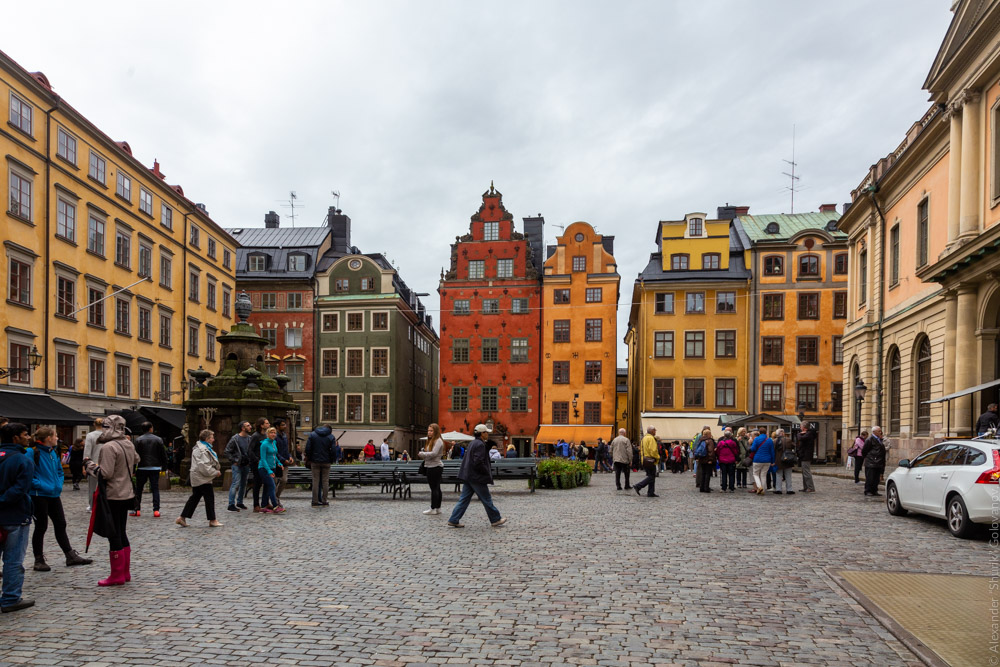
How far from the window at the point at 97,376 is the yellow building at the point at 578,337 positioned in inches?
983

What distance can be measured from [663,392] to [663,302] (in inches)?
216

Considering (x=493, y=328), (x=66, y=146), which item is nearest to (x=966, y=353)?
(x=493, y=328)

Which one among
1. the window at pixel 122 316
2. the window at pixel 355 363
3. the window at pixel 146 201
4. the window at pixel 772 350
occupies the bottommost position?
the window at pixel 355 363

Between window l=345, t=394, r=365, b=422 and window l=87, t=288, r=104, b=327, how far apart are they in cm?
2033

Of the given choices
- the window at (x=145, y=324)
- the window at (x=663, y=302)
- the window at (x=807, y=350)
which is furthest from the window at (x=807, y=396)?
the window at (x=145, y=324)

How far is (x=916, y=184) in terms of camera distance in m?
28.9

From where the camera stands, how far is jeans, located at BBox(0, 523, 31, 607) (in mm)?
7188

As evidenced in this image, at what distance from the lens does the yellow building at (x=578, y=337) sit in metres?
50.7

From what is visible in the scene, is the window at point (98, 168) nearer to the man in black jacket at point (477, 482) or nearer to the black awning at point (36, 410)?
the black awning at point (36, 410)

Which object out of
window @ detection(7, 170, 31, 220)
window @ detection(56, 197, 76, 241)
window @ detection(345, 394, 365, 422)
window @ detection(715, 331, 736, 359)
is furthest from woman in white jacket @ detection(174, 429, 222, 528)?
window @ detection(345, 394, 365, 422)

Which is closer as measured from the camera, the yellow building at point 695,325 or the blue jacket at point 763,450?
the blue jacket at point 763,450

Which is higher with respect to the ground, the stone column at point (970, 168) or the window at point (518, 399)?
the stone column at point (970, 168)

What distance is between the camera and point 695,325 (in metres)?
49.5

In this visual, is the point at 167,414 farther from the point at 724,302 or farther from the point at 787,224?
the point at 787,224
